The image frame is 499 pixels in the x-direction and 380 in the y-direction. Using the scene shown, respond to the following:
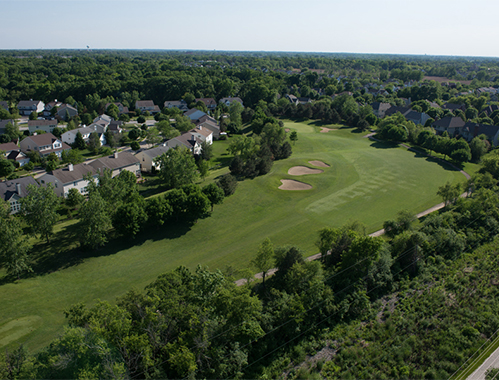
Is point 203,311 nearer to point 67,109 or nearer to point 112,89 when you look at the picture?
point 67,109

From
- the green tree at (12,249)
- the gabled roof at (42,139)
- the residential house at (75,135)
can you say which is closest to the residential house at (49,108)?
the residential house at (75,135)

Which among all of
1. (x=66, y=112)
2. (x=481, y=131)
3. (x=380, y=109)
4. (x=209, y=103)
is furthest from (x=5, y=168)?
(x=380, y=109)

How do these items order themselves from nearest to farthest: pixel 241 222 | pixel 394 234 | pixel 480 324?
pixel 480 324
pixel 394 234
pixel 241 222

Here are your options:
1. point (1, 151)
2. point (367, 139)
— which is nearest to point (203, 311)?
point (1, 151)

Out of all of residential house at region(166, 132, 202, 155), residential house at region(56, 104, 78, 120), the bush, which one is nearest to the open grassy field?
the bush

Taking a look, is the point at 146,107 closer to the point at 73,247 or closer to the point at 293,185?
the point at 293,185

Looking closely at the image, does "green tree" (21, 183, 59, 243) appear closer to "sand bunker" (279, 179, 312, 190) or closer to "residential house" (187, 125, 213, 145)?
"sand bunker" (279, 179, 312, 190)
